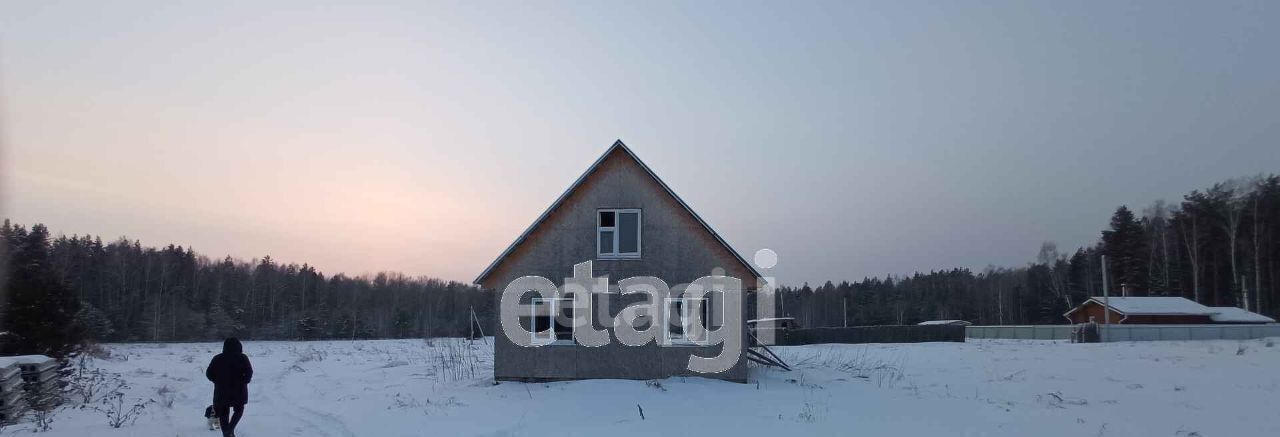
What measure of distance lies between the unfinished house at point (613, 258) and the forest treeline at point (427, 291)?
1302 cm

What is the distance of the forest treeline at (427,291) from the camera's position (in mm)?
25250

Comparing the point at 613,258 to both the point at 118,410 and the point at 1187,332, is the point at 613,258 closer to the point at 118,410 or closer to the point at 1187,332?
the point at 118,410

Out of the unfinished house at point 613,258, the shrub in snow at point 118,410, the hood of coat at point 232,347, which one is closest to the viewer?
the hood of coat at point 232,347

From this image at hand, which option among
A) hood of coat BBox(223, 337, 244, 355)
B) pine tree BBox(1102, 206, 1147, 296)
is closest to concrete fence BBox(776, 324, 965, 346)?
pine tree BBox(1102, 206, 1147, 296)

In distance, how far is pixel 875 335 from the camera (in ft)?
206

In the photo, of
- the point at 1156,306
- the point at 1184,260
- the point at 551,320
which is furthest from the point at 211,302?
the point at 1184,260

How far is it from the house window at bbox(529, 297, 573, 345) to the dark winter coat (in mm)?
8684

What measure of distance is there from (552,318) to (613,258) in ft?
7.39

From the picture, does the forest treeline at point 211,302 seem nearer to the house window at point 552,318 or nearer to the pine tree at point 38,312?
the pine tree at point 38,312

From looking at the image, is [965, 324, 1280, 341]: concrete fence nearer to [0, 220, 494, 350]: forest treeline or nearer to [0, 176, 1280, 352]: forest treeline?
[0, 176, 1280, 352]: forest treeline

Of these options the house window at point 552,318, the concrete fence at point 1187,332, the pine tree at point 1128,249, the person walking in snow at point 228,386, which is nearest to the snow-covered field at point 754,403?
the person walking in snow at point 228,386

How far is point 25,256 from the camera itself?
78.2 feet

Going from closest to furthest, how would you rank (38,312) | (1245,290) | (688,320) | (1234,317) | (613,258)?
(688,320) < (613,258) < (38,312) < (1234,317) < (1245,290)

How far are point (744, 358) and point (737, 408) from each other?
437cm
